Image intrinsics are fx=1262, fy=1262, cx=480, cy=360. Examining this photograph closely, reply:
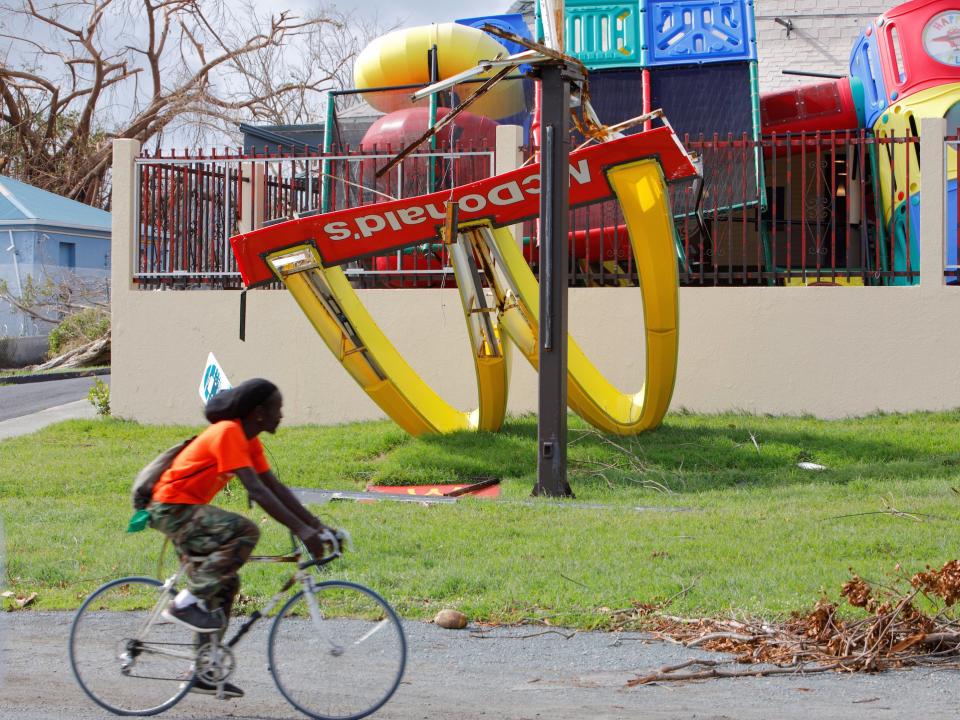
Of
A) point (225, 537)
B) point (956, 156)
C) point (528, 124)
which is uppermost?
point (528, 124)

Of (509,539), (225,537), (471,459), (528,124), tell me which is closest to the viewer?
(225,537)

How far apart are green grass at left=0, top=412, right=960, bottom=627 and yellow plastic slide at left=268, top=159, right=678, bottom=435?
39 cm

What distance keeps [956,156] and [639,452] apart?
524cm

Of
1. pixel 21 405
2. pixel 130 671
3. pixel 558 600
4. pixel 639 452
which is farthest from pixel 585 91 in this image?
pixel 21 405

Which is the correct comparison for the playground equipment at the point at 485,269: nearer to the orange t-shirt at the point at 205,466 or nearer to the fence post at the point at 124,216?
the fence post at the point at 124,216

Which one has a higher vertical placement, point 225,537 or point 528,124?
point 528,124

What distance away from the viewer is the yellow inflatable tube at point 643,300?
11.6 metres

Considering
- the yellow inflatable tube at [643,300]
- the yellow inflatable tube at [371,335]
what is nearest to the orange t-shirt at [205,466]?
the yellow inflatable tube at [643,300]

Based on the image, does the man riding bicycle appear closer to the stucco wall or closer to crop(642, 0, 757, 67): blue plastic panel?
the stucco wall

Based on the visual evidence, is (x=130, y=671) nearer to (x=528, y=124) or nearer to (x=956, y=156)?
(x=956, y=156)

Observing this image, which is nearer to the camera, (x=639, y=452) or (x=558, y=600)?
(x=558, y=600)

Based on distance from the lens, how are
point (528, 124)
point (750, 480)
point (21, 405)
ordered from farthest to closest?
1. point (21, 405)
2. point (528, 124)
3. point (750, 480)

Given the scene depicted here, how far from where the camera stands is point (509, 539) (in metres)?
8.59

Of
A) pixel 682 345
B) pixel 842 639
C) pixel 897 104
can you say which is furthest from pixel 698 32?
pixel 842 639
